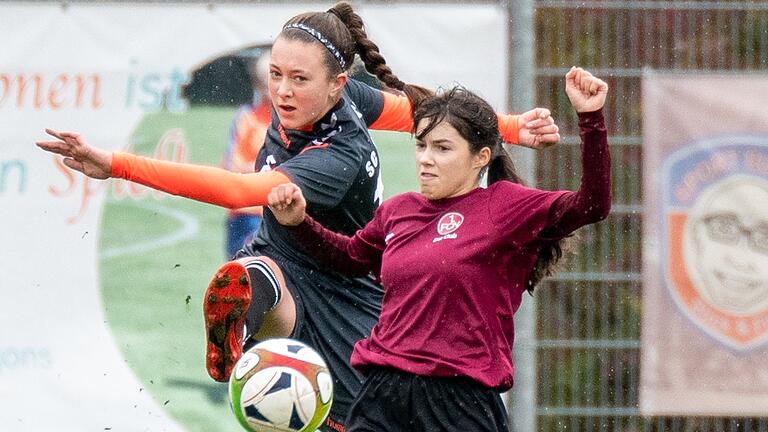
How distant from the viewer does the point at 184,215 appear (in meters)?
7.13

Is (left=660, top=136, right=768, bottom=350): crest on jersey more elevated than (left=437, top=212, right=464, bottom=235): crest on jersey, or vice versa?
(left=437, top=212, right=464, bottom=235): crest on jersey

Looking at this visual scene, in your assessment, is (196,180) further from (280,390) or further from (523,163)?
(523,163)

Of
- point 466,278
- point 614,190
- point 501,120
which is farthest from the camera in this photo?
point 614,190

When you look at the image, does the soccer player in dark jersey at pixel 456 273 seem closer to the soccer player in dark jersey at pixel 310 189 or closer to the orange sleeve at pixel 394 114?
the soccer player in dark jersey at pixel 310 189

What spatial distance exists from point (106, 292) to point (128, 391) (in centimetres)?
49

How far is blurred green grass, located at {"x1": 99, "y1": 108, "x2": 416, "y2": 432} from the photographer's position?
7102 millimetres

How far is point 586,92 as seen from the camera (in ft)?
13.7

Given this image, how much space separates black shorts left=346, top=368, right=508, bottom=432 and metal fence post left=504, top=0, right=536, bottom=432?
2.51 m

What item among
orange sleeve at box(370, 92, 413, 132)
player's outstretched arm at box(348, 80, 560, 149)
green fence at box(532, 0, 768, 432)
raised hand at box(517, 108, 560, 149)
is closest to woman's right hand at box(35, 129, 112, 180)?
player's outstretched arm at box(348, 80, 560, 149)

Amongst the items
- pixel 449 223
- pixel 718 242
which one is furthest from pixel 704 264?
pixel 449 223

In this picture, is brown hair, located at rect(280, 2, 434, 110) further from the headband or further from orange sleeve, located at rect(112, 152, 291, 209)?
orange sleeve, located at rect(112, 152, 291, 209)

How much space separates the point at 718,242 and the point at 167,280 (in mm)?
2664

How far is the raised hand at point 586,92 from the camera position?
416 centimetres

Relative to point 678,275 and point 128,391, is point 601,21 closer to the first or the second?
point 678,275
